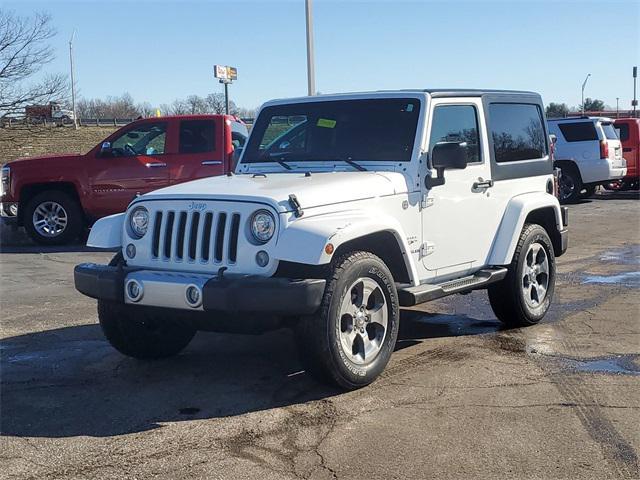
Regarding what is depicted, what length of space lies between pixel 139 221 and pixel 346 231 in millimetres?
1442

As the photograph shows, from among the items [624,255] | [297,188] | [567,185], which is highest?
[297,188]

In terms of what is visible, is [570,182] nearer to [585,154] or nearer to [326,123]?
[585,154]

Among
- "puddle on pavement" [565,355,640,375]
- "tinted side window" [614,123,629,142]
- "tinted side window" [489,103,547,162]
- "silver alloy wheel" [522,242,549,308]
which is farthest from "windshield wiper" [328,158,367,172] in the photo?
"tinted side window" [614,123,629,142]

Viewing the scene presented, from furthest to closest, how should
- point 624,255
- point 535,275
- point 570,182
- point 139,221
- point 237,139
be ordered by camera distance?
point 570,182 → point 237,139 → point 624,255 → point 535,275 → point 139,221

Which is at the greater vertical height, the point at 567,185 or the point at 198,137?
the point at 198,137

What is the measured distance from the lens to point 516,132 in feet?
22.9

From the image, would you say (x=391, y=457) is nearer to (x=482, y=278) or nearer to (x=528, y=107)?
(x=482, y=278)

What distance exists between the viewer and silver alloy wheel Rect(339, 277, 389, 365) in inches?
195

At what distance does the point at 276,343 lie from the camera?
6.32 m

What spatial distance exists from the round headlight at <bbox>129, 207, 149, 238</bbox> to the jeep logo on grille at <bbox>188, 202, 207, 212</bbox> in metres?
0.40

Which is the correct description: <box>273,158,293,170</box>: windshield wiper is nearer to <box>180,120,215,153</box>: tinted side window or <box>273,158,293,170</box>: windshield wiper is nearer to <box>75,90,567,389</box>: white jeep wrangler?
<box>75,90,567,389</box>: white jeep wrangler

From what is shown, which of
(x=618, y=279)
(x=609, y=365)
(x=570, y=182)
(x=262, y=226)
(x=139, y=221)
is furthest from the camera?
(x=570, y=182)

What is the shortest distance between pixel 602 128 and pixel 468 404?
1555cm

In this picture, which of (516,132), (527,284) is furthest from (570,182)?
(527,284)
